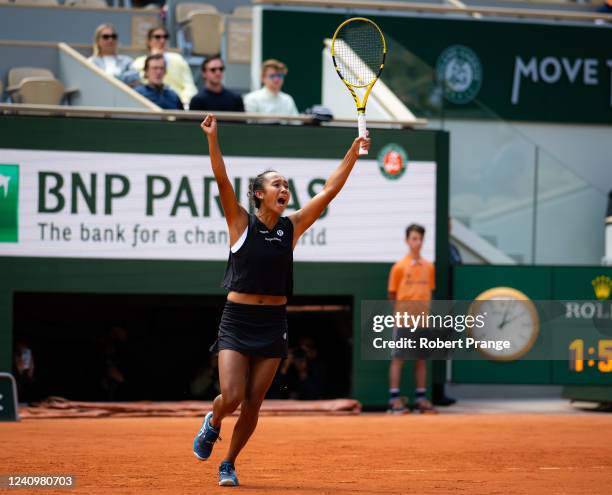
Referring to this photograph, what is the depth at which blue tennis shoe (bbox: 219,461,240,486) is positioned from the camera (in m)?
7.82

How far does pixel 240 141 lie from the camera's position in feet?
Answer: 48.4

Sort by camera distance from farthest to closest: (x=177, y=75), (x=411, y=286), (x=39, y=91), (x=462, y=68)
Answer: (x=462, y=68), (x=177, y=75), (x=39, y=91), (x=411, y=286)

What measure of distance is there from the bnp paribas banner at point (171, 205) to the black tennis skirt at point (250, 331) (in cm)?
691

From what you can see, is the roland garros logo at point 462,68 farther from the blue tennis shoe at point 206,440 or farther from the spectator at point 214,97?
the blue tennis shoe at point 206,440

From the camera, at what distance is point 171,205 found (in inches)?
575

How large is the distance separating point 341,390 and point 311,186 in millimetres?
3541

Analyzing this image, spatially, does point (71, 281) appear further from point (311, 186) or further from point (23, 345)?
point (311, 186)

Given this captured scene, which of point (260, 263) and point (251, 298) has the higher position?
point (260, 263)

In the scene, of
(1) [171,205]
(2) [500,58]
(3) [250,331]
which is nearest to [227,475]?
(3) [250,331]

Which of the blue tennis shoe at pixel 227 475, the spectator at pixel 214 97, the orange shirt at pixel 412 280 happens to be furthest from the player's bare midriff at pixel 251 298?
the spectator at pixel 214 97

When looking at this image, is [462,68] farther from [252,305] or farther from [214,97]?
[252,305]

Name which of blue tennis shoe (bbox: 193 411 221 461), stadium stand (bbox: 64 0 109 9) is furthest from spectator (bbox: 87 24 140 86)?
blue tennis shoe (bbox: 193 411 221 461)

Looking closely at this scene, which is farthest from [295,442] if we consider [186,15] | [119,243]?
[186,15]

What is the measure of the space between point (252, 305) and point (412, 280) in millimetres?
6990
